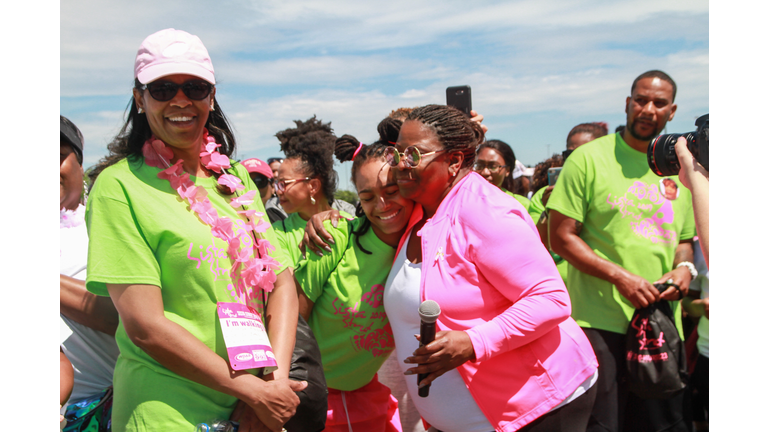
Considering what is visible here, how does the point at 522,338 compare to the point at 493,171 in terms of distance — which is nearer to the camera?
the point at 522,338

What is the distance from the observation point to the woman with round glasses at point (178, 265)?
1.64 metres

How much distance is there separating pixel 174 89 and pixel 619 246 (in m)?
2.48

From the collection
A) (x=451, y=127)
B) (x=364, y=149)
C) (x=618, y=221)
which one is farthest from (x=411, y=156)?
(x=618, y=221)

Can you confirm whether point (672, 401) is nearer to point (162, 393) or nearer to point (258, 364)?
point (258, 364)

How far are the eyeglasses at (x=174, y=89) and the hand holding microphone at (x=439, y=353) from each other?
103 cm

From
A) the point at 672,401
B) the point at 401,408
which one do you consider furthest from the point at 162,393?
the point at 672,401

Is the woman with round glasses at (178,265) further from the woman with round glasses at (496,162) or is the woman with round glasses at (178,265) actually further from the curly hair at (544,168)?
the curly hair at (544,168)

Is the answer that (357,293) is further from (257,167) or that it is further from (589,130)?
(589,130)

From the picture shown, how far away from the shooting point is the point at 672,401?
323cm

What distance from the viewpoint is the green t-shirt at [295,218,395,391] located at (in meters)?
2.54

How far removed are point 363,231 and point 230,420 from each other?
3.60ft

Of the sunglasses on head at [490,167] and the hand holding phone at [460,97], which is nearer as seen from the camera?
the hand holding phone at [460,97]

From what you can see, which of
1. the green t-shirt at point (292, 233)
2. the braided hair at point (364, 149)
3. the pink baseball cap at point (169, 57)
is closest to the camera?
the pink baseball cap at point (169, 57)

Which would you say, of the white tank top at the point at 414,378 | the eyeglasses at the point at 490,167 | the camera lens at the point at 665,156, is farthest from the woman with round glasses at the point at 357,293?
the eyeglasses at the point at 490,167
